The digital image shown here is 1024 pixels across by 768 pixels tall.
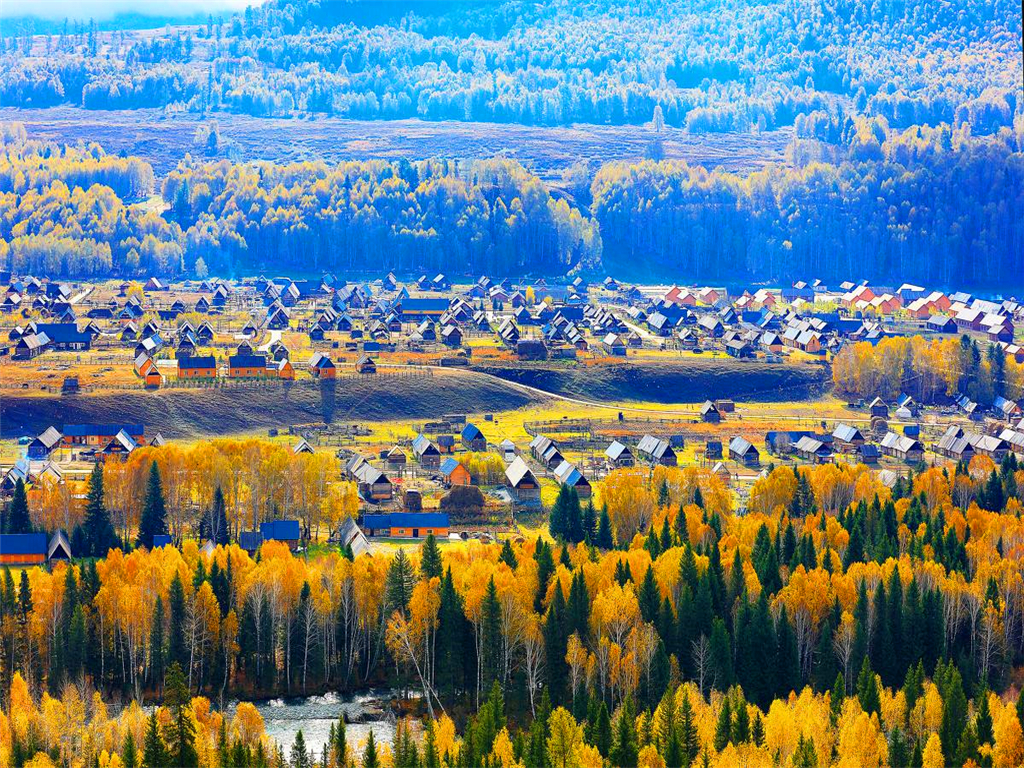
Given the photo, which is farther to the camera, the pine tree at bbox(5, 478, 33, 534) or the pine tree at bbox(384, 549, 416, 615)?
the pine tree at bbox(5, 478, 33, 534)

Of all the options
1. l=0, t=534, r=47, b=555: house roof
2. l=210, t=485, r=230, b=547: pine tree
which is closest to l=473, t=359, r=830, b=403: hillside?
l=210, t=485, r=230, b=547: pine tree

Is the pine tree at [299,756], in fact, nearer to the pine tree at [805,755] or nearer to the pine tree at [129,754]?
the pine tree at [129,754]

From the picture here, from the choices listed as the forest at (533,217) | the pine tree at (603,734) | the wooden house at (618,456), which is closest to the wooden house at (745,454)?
the wooden house at (618,456)

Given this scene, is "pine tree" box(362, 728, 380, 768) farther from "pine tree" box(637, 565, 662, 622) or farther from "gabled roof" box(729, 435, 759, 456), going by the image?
"gabled roof" box(729, 435, 759, 456)

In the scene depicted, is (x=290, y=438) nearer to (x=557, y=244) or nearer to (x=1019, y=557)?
(x=1019, y=557)

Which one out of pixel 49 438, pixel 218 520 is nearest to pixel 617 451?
pixel 218 520

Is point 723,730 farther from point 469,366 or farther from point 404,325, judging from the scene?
point 404,325
